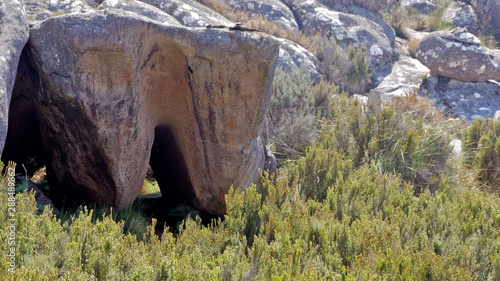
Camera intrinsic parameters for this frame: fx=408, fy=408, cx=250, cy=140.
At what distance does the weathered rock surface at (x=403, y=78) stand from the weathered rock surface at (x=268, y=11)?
8.90ft

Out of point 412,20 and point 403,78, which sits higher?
point 412,20

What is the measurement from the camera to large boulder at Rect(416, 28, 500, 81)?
973 centimetres

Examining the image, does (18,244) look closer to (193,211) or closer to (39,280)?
(39,280)

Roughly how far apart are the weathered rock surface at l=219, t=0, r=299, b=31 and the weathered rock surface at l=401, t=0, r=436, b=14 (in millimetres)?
6629

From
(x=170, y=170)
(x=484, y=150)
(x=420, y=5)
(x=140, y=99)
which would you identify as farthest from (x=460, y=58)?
(x=140, y=99)

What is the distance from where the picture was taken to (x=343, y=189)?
4164 millimetres

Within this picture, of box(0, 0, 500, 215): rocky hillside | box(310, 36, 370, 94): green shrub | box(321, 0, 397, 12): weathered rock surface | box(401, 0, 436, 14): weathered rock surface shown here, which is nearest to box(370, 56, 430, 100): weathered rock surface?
box(310, 36, 370, 94): green shrub

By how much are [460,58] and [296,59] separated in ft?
13.7

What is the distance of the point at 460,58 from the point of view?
9.82m

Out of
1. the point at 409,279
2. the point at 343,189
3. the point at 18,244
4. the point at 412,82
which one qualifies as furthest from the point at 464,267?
the point at 412,82

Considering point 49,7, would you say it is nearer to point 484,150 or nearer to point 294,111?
point 294,111

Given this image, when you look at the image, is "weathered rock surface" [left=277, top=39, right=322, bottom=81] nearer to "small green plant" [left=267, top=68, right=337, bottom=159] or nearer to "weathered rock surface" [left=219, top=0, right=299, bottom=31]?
"small green plant" [left=267, top=68, right=337, bottom=159]

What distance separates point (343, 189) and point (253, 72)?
1522 mm

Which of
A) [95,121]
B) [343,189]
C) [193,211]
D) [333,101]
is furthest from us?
[333,101]
